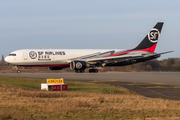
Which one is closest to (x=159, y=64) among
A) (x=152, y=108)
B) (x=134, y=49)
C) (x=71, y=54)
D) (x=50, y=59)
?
(x=134, y=49)

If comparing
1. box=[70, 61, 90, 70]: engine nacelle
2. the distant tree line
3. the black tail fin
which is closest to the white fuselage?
box=[70, 61, 90, 70]: engine nacelle

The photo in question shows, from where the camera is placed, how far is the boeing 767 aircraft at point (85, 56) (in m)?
40.8

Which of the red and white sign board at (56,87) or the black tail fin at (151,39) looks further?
the black tail fin at (151,39)

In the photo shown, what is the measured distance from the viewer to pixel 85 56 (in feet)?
144

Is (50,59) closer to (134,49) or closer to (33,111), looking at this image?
(134,49)

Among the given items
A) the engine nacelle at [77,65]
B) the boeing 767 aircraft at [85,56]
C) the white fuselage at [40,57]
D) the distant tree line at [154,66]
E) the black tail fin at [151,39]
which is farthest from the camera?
the distant tree line at [154,66]

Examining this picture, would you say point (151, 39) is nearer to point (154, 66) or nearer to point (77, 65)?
point (154, 66)

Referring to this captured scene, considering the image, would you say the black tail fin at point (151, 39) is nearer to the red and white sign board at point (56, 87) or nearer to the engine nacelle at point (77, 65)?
the engine nacelle at point (77, 65)

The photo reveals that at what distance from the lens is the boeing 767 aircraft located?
4084cm

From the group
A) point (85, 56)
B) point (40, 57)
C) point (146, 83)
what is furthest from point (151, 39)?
point (146, 83)

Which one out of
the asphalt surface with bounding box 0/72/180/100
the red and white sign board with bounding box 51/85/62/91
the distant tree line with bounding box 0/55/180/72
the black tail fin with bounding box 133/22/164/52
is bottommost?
the asphalt surface with bounding box 0/72/180/100

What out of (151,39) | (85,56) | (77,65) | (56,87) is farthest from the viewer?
(151,39)

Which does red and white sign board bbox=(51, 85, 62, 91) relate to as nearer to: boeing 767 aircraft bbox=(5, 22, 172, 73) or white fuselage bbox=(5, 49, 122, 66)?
boeing 767 aircraft bbox=(5, 22, 172, 73)

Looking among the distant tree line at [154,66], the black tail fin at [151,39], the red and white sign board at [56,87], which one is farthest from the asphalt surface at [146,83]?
the distant tree line at [154,66]
